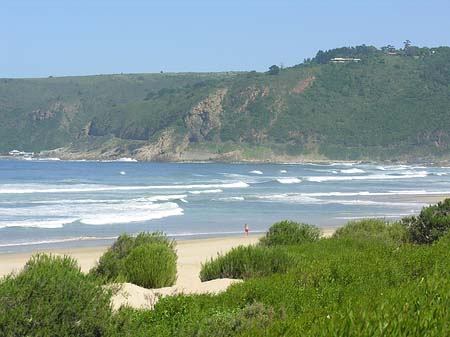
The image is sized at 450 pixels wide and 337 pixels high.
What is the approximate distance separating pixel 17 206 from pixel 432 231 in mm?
29705

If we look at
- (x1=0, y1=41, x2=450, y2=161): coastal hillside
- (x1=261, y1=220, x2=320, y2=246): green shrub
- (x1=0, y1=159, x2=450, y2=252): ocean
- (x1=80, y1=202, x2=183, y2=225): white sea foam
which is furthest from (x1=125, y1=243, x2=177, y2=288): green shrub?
(x1=0, y1=41, x2=450, y2=161): coastal hillside

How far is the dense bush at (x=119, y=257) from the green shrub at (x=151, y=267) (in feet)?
0.33

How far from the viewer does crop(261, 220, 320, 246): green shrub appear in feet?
56.8

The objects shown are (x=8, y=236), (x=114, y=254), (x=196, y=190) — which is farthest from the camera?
(x=196, y=190)

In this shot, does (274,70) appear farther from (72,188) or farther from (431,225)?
(431,225)

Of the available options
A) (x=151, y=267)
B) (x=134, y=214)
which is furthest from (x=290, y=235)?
(x=134, y=214)

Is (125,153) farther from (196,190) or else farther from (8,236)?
(8,236)

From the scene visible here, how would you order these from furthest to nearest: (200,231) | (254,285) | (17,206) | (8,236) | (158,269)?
1. (17,206)
2. (200,231)
3. (8,236)
4. (158,269)
5. (254,285)

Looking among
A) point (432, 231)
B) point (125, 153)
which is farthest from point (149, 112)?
point (432, 231)

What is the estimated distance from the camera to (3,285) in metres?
6.91

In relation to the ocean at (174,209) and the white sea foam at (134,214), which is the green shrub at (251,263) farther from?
the white sea foam at (134,214)

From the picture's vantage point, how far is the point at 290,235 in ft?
57.3

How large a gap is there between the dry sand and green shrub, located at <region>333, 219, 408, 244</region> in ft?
11.5

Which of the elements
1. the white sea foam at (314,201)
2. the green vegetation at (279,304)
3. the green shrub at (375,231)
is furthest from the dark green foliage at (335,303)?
the white sea foam at (314,201)
